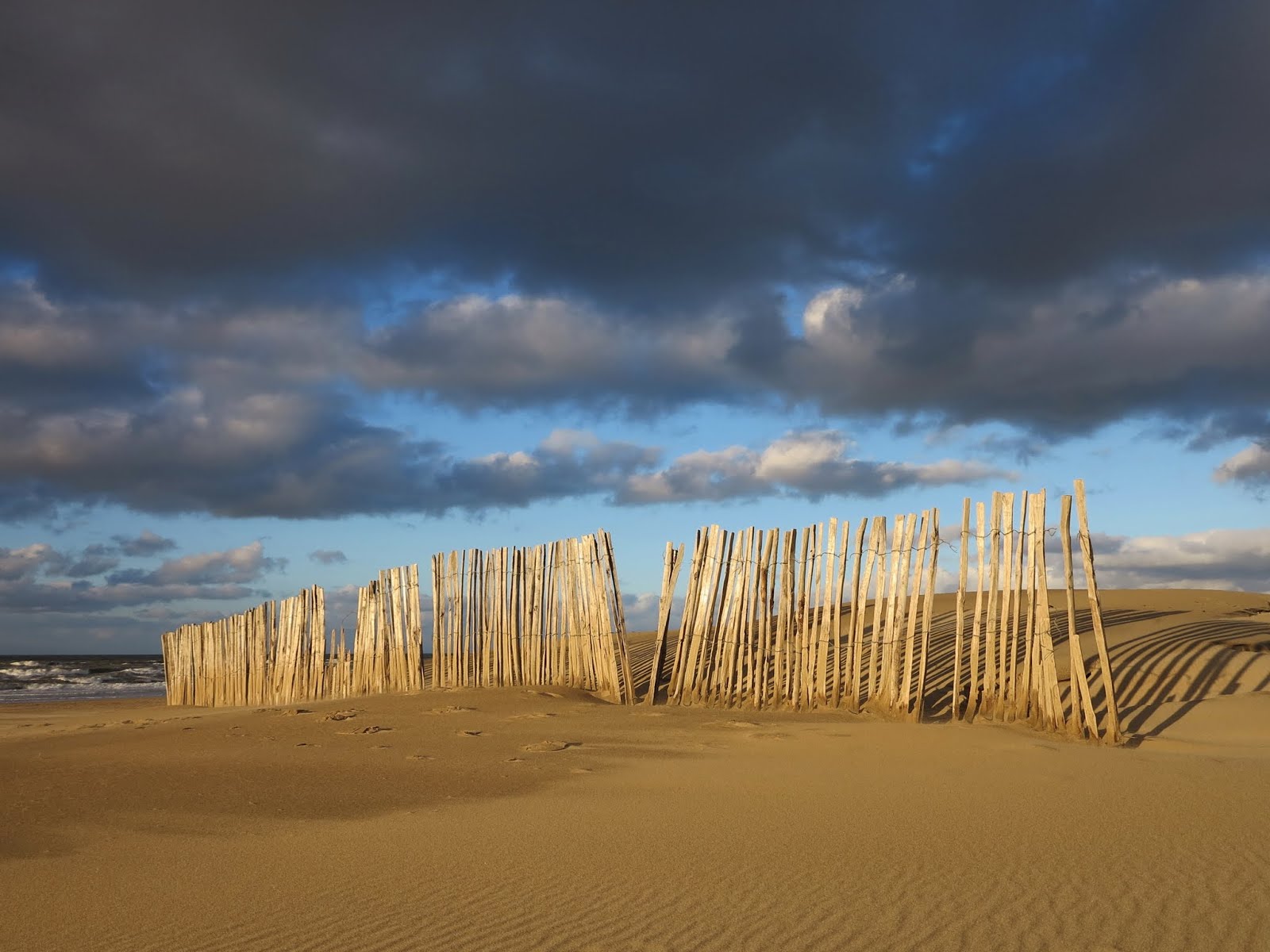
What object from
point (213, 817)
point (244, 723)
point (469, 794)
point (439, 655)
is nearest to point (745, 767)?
point (469, 794)

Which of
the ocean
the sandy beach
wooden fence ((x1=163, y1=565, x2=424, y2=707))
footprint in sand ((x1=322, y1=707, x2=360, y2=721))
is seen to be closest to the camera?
the sandy beach

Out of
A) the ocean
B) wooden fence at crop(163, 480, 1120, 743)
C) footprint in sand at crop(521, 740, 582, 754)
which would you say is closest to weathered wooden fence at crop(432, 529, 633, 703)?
wooden fence at crop(163, 480, 1120, 743)

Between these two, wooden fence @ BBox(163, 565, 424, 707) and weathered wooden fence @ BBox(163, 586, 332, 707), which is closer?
wooden fence @ BBox(163, 565, 424, 707)

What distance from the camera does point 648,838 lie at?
13.2 ft

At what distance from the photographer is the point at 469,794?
5102mm

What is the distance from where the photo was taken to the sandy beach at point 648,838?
299cm

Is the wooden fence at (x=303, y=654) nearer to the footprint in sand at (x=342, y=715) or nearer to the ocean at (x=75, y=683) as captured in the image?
the footprint in sand at (x=342, y=715)

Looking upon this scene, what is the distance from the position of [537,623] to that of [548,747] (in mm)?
4098

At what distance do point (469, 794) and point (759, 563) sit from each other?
4.28 m

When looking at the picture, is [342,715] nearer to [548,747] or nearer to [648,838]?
[548,747]

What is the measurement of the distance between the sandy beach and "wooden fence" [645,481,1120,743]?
0.54 metres

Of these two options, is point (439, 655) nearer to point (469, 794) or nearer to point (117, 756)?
point (117, 756)

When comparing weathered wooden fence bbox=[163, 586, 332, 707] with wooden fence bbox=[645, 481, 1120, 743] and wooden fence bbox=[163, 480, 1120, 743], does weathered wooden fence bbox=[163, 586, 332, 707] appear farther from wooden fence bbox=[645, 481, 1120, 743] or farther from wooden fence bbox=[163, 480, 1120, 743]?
wooden fence bbox=[645, 481, 1120, 743]

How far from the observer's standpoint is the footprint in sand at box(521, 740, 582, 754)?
21.1 feet
